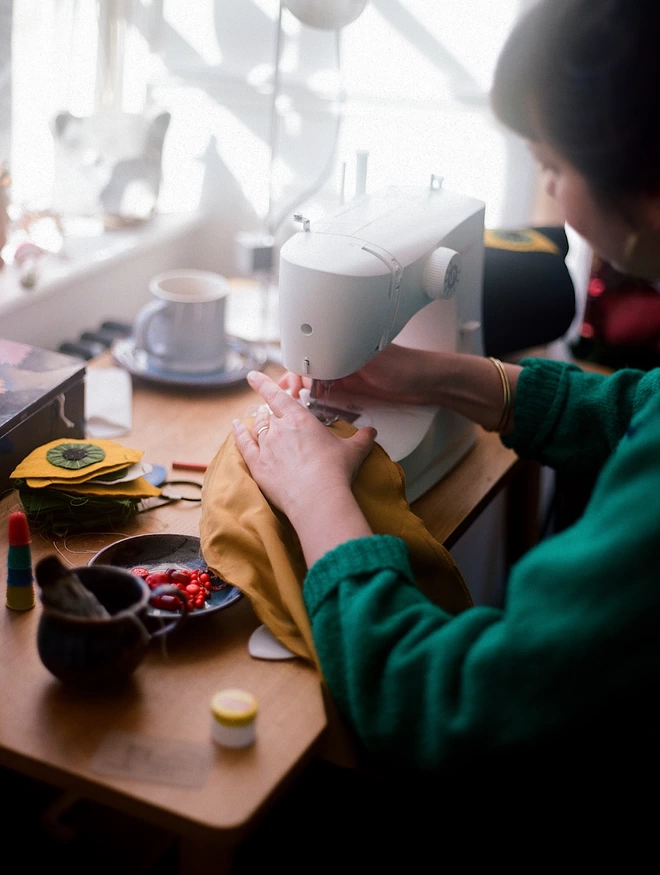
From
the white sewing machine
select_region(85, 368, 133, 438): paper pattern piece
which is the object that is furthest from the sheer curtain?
the white sewing machine

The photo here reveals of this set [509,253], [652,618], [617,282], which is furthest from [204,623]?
[617,282]

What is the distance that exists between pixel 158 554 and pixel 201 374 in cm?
54

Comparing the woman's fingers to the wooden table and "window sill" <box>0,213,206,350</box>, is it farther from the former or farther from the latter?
"window sill" <box>0,213,206,350</box>

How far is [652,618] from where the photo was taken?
70 centimetres

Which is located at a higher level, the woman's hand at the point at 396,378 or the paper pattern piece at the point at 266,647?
the woman's hand at the point at 396,378

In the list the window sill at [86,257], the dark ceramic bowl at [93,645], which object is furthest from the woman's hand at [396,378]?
the window sill at [86,257]

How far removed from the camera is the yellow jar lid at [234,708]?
0.77 m

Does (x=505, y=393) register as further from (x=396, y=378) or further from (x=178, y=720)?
(x=178, y=720)

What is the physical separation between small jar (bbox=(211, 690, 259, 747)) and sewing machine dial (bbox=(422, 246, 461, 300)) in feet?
1.81

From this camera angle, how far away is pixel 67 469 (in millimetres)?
1084

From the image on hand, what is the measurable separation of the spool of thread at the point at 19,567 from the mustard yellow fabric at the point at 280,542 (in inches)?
7.0

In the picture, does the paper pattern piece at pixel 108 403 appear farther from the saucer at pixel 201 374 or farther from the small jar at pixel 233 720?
the small jar at pixel 233 720

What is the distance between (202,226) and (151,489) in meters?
1.19

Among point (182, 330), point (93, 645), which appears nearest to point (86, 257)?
point (182, 330)
